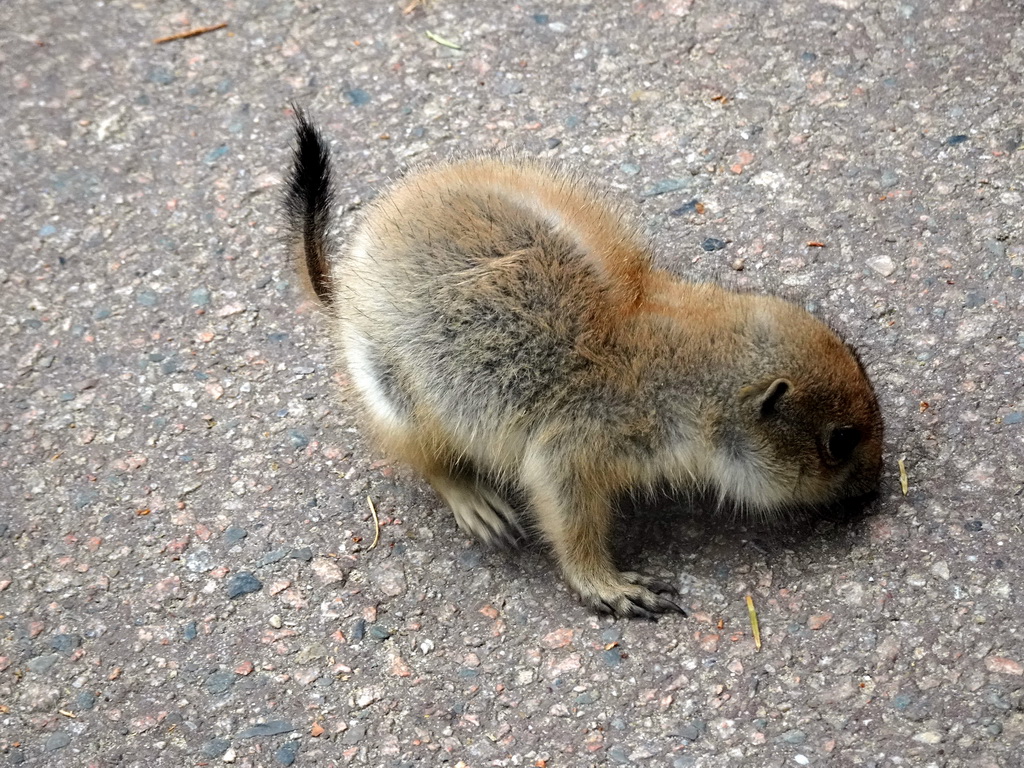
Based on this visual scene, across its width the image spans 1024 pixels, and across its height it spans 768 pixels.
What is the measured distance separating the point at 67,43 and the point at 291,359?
98.1 inches

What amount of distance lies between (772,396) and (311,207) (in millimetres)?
1749

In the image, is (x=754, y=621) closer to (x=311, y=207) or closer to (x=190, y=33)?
(x=311, y=207)

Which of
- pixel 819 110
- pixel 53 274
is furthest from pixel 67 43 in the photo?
pixel 819 110

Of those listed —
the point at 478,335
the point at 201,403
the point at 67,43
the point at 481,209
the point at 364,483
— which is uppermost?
the point at 67,43

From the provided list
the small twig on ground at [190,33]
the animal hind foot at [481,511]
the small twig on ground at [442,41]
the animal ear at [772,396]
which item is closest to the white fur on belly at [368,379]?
the animal hind foot at [481,511]

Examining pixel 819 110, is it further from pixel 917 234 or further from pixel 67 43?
pixel 67 43

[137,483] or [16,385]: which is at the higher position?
[16,385]

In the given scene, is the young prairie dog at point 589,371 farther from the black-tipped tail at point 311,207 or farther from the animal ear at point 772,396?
the black-tipped tail at point 311,207

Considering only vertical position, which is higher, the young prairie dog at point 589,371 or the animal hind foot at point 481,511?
the young prairie dog at point 589,371

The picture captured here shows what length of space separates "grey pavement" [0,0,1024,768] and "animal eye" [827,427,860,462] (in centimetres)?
28

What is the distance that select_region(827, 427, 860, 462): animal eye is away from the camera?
3523 mm

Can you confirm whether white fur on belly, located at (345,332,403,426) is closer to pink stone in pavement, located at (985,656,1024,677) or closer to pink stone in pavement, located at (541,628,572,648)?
pink stone in pavement, located at (541,628,572,648)

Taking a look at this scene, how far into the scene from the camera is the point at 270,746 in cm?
335

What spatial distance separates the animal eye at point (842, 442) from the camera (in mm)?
3523
